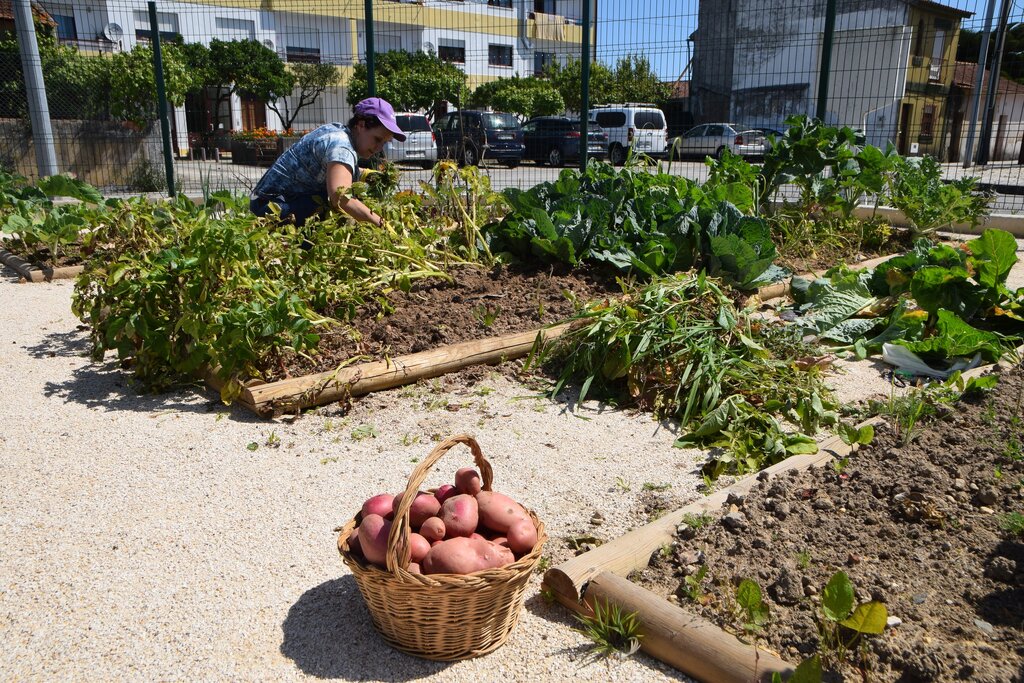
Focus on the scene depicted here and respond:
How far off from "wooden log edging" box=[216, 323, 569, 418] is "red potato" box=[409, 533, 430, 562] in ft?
5.71

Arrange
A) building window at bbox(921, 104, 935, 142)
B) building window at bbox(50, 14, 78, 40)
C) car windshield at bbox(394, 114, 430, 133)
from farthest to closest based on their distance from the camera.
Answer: building window at bbox(50, 14, 78, 40)
car windshield at bbox(394, 114, 430, 133)
building window at bbox(921, 104, 935, 142)

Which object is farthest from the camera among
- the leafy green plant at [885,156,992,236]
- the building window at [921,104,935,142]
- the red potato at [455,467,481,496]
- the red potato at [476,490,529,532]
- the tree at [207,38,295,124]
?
the tree at [207,38,295,124]

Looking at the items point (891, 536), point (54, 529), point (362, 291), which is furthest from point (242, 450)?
point (891, 536)

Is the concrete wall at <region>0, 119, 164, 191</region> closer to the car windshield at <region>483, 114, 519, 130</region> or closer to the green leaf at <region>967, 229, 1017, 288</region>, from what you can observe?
the car windshield at <region>483, 114, 519, 130</region>

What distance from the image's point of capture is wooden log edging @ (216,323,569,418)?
358 centimetres

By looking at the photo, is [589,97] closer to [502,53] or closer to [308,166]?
[308,166]

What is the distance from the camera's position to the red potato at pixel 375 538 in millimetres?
1961

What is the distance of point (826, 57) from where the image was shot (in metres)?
8.09

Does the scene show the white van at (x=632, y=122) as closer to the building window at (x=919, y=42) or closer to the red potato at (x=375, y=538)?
the building window at (x=919, y=42)

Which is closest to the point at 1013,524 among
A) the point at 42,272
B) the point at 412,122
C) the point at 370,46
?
the point at 42,272

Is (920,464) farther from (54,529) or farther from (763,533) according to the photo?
(54,529)

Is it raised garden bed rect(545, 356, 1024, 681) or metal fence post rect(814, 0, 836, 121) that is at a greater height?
metal fence post rect(814, 0, 836, 121)

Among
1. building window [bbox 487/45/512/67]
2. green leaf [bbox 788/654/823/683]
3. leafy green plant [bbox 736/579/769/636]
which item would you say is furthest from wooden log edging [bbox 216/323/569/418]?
building window [bbox 487/45/512/67]

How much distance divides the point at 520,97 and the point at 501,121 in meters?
11.9
